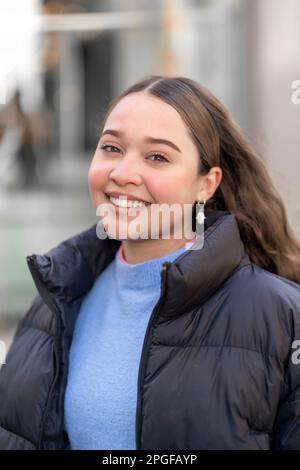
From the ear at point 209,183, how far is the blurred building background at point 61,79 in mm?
2529

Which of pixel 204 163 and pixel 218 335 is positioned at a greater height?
pixel 204 163

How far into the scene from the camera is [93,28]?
7.27m

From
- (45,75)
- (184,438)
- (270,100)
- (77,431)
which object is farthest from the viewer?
(45,75)

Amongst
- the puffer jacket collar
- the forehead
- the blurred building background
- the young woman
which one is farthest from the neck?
the blurred building background

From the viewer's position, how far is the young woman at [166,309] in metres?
1.83

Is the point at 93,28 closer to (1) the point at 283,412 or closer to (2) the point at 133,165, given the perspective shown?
(2) the point at 133,165

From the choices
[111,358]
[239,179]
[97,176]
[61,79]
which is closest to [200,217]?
[239,179]

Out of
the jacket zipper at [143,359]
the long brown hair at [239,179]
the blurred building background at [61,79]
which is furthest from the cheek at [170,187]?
the blurred building background at [61,79]

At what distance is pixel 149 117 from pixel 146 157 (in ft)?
0.39

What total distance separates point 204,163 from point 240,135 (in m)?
0.20

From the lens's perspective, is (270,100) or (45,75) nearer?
(270,100)

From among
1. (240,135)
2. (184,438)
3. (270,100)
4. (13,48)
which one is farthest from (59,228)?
(184,438)

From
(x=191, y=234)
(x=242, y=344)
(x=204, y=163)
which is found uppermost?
(x=204, y=163)

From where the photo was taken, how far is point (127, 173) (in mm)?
2047
